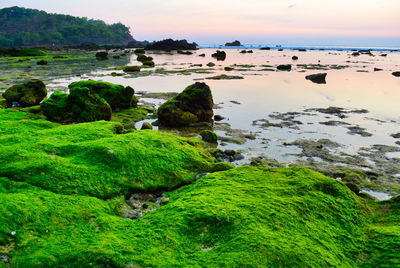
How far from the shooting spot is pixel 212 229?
17.1ft

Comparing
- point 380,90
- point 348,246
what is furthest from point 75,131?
point 380,90

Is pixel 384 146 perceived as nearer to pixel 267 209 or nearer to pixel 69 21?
pixel 267 209

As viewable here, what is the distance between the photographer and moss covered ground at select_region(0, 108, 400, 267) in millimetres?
4480

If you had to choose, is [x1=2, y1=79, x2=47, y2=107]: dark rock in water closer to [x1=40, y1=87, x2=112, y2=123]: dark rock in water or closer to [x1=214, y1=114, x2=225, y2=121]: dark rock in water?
[x1=40, y1=87, x2=112, y2=123]: dark rock in water

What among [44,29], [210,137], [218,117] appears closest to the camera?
[210,137]

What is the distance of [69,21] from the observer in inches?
7815

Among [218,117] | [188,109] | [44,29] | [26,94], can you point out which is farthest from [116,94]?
[44,29]

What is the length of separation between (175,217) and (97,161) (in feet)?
12.7

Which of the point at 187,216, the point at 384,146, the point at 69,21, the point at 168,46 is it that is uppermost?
the point at 69,21

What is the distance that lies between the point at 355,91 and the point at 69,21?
222037 millimetres

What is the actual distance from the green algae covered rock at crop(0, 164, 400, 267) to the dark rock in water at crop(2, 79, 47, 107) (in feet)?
52.0

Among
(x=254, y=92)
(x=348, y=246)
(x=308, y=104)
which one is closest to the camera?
(x=348, y=246)

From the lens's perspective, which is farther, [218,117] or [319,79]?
[319,79]

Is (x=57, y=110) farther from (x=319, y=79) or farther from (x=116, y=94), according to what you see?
(x=319, y=79)
